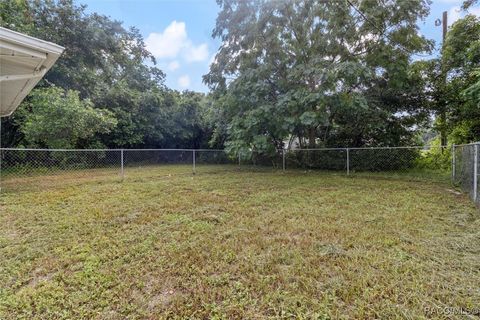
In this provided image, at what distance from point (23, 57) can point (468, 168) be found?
8.22 m

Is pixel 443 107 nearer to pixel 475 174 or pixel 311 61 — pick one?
pixel 311 61

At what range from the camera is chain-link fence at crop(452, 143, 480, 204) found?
13.9 feet

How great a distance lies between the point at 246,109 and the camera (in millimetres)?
8164

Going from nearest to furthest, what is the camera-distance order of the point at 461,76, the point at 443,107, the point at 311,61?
the point at 311,61
the point at 461,76
the point at 443,107

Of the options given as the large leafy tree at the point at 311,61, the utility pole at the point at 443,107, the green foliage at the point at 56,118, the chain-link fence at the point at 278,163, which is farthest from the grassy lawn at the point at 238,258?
the utility pole at the point at 443,107

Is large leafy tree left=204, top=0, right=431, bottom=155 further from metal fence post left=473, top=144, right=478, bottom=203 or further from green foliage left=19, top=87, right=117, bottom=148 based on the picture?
green foliage left=19, top=87, right=117, bottom=148

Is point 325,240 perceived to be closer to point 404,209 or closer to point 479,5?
point 404,209

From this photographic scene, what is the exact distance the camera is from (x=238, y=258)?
240cm

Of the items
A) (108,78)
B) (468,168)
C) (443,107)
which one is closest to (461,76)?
(443,107)

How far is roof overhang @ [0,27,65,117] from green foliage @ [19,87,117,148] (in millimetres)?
3009

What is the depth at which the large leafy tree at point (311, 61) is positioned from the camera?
7.08 m

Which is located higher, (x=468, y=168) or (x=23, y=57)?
(x=23, y=57)

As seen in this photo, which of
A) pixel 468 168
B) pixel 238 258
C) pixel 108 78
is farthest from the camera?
pixel 108 78

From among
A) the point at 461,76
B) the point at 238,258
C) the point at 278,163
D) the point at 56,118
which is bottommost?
the point at 238,258
